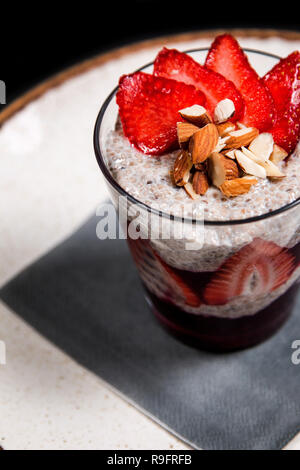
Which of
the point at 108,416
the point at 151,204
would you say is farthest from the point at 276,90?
the point at 108,416

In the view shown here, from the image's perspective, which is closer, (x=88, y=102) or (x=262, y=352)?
(x=262, y=352)

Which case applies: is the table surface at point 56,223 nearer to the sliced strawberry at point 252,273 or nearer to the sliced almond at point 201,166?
the sliced strawberry at point 252,273

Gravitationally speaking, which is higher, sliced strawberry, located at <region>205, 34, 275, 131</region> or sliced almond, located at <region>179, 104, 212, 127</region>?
sliced strawberry, located at <region>205, 34, 275, 131</region>

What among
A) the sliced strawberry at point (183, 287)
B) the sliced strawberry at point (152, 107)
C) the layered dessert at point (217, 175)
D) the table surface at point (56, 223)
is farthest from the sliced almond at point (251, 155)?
the table surface at point (56, 223)

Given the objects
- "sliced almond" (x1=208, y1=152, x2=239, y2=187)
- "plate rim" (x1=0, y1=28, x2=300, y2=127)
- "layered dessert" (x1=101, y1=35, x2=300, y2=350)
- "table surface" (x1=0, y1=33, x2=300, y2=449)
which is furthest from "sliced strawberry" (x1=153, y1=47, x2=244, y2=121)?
"plate rim" (x1=0, y1=28, x2=300, y2=127)

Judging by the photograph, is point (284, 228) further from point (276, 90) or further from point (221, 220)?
point (276, 90)

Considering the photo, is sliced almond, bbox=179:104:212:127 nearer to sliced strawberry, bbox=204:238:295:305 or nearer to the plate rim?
sliced strawberry, bbox=204:238:295:305

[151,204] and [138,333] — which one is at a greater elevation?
[151,204]
